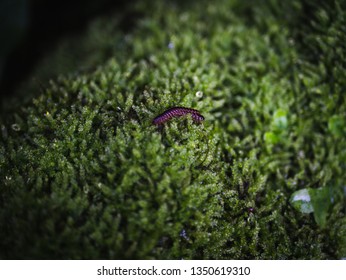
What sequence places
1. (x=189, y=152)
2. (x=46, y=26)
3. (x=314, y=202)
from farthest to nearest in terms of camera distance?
(x=46, y=26) → (x=314, y=202) → (x=189, y=152)

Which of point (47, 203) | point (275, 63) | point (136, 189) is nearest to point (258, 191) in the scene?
point (136, 189)

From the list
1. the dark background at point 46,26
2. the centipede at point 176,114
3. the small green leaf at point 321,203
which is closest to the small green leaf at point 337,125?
the small green leaf at point 321,203

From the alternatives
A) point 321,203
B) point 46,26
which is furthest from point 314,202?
point 46,26

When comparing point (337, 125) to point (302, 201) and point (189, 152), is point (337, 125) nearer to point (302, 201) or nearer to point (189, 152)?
point (302, 201)

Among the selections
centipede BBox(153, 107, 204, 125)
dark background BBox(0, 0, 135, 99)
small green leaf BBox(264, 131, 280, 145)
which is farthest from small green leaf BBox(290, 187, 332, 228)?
dark background BBox(0, 0, 135, 99)

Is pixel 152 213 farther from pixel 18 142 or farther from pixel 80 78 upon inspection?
pixel 80 78

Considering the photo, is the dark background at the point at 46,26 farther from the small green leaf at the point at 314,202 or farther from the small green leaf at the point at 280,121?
the small green leaf at the point at 314,202
